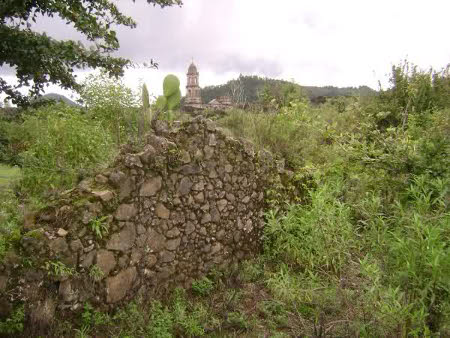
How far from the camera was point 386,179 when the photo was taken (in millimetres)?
4320

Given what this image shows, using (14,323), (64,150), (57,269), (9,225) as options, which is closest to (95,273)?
(57,269)

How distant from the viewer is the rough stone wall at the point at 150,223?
→ 3.37 m

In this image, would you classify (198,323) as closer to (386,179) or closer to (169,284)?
(169,284)

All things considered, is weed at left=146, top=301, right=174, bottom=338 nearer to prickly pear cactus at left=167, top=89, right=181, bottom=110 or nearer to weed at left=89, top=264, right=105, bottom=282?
weed at left=89, top=264, right=105, bottom=282

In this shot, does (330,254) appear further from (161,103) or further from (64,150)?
(161,103)

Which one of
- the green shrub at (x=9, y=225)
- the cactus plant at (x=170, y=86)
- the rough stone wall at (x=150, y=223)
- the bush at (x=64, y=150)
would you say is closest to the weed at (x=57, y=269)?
the rough stone wall at (x=150, y=223)

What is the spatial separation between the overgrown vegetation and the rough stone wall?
5.4 inches

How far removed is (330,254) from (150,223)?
6.96ft

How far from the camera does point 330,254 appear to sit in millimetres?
3711

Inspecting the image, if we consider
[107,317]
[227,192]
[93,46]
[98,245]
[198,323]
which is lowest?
[198,323]

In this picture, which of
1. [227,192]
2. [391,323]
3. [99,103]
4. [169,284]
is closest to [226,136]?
[227,192]

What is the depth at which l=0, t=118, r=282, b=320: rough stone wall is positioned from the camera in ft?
11.1

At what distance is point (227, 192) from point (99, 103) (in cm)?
523

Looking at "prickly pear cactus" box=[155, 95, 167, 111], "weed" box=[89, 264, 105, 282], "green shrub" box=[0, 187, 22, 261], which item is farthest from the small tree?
"weed" box=[89, 264, 105, 282]
